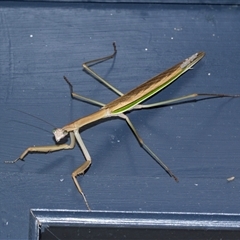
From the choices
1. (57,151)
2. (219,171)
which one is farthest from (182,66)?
(57,151)

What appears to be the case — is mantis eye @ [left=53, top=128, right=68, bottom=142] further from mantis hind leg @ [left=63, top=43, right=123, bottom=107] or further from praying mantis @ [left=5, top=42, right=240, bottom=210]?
mantis hind leg @ [left=63, top=43, right=123, bottom=107]

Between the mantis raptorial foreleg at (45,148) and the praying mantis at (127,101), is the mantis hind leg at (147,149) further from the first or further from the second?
the mantis raptorial foreleg at (45,148)

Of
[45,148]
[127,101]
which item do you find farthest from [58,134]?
[127,101]

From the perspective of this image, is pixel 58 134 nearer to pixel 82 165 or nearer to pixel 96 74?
pixel 82 165

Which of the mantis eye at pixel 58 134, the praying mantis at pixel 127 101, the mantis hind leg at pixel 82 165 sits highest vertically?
the praying mantis at pixel 127 101

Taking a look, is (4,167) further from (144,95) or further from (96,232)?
(144,95)

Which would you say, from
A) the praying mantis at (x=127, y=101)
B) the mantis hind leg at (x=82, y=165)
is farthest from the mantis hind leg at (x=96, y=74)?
the mantis hind leg at (x=82, y=165)

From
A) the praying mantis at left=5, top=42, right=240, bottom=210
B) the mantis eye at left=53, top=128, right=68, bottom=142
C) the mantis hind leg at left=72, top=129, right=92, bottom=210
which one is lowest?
the mantis hind leg at left=72, top=129, right=92, bottom=210

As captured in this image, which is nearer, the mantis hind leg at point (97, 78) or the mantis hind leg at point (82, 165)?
the mantis hind leg at point (82, 165)

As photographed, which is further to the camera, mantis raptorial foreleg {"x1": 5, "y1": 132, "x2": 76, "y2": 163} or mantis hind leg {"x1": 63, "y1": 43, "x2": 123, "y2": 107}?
mantis hind leg {"x1": 63, "y1": 43, "x2": 123, "y2": 107}

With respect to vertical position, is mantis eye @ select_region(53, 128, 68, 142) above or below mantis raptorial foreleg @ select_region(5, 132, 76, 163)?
above

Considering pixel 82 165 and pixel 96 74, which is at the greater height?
pixel 96 74

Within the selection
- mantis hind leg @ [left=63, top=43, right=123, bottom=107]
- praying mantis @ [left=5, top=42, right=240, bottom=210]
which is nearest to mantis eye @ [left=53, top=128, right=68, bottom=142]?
praying mantis @ [left=5, top=42, right=240, bottom=210]
